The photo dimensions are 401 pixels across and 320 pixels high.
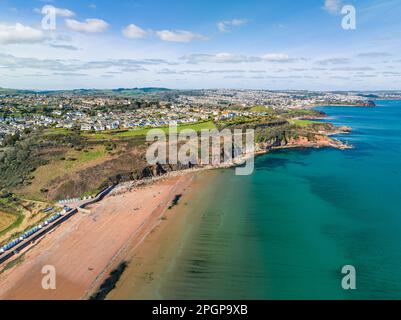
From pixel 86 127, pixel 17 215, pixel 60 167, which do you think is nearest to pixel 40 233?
pixel 17 215

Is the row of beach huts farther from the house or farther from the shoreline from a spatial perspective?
the house

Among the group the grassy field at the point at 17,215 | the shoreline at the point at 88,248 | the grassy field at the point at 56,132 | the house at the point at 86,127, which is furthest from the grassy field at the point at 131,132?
the grassy field at the point at 17,215

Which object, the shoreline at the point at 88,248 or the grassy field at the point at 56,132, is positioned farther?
the grassy field at the point at 56,132

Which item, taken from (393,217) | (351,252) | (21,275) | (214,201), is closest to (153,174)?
(214,201)

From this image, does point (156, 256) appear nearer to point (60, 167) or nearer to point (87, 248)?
point (87, 248)

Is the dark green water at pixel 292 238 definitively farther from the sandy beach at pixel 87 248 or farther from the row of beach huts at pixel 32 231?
the row of beach huts at pixel 32 231

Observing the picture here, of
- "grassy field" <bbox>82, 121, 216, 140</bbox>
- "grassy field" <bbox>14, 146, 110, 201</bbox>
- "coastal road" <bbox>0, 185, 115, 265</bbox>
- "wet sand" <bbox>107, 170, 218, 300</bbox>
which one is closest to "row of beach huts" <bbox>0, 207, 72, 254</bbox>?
"coastal road" <bbox>0, 185, 115, 265</bbox>
